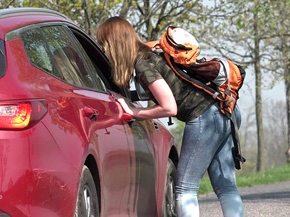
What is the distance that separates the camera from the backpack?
485cm

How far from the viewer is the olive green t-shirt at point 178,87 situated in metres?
4.75

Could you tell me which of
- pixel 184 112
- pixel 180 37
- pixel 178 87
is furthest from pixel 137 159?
pixel 180 37

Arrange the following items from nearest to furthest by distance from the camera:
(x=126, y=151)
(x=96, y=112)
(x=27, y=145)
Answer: (x=27, y=145) → (x=96, y=112) → (x=126, y=151)

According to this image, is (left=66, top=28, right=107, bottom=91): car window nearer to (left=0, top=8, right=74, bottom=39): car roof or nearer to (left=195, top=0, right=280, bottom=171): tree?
(left=0, top=8, right=74, bottom=39): car roof

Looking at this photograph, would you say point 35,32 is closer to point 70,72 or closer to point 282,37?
point 70,72

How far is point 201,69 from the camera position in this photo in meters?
4.93

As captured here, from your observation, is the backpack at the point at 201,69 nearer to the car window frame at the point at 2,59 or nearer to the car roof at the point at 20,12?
the car roof at the point at 20,12

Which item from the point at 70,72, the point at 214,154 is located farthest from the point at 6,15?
the point at 214,154

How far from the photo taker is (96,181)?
416 centimetres

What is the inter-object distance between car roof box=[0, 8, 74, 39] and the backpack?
691mm

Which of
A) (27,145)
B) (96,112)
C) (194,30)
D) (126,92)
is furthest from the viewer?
(194,30)

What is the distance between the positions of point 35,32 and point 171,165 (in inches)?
99.1

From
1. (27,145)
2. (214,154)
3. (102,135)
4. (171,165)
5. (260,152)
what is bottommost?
(260,152)

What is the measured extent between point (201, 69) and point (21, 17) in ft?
4.37
